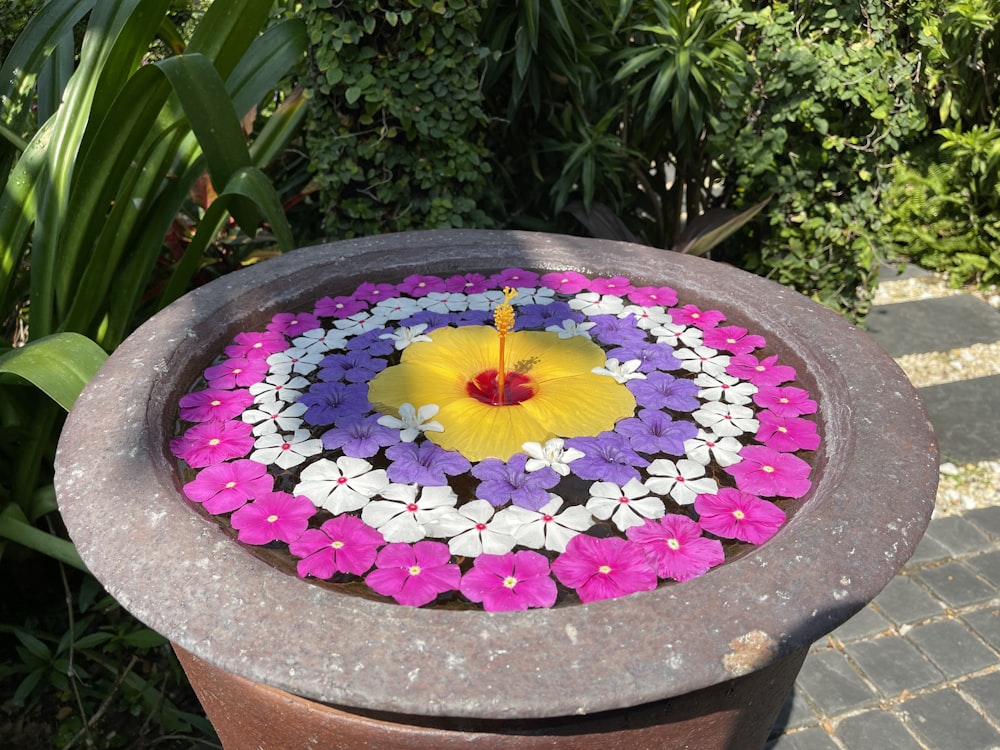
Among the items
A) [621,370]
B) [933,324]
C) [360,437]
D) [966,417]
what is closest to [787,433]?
[621,370]

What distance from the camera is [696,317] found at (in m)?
1.63

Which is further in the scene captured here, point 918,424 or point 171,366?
point 171,366

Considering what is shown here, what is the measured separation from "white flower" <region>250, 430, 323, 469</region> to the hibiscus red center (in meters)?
0.28

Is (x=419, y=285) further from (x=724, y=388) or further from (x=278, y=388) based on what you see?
(x=724, y=388)

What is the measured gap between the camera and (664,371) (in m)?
1.47

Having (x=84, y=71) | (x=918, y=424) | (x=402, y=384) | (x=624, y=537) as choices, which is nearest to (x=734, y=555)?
(x=624, y=537)

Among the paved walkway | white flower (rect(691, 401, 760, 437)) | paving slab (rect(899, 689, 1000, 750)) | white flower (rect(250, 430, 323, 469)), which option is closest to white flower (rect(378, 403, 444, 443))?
white flower (rect(250, 430, 323, 469))

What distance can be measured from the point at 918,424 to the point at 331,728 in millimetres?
899

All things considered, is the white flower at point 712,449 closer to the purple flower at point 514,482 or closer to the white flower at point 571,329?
the purple flower at point 514,482

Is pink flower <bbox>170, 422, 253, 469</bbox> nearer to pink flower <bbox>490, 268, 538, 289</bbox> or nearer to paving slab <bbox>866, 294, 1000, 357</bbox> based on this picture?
pink flower <bbox>490, 268, 538, 289</bbox>

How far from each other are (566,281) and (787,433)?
68cm

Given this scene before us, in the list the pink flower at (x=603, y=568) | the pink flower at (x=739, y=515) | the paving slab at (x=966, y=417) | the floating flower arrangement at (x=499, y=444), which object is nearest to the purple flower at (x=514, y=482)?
the floating flower arrangement at (x=499, y=444)

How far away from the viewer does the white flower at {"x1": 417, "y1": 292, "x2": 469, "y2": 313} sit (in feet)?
5.53

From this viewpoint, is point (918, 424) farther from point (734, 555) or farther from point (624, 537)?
point (624, 537)
